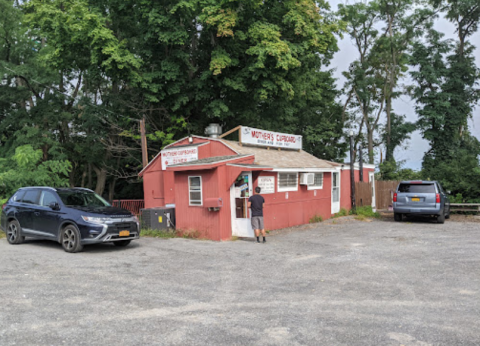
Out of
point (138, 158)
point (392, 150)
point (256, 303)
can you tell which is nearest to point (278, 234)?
point (256, 303)

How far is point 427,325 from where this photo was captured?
5.21m

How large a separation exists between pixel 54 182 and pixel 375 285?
62.1 ft

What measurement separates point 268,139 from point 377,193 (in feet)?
35.9

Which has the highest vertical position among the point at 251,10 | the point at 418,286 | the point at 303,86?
the point at 251,10

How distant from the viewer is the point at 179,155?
16.5 meters

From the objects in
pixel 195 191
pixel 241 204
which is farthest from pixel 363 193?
pixel 195 191

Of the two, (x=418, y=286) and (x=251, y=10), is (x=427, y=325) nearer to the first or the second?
(x=418, y=286)

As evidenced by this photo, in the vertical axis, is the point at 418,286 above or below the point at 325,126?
below

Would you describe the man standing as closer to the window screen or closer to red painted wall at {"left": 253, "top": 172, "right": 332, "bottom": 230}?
red painted wall at {"left": 253, "top": 172, "right": 332, "bottom": 230}

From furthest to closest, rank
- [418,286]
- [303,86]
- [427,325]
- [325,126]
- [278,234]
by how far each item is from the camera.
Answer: [325,126]
[303,86]
[278,234]
[418,286]
[427,325]

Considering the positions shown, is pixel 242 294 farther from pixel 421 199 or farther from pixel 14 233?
pixel 421 199

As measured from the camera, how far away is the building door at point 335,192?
21.4m

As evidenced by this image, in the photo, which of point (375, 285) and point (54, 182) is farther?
point (54, 182)

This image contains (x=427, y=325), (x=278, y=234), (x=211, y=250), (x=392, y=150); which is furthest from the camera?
(x=392, y=150)
